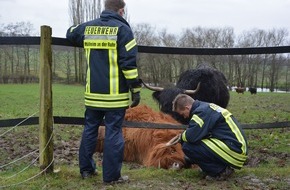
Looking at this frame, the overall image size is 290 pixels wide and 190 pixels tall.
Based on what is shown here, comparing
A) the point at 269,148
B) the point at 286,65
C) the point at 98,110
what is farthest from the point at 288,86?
the point at 98,110

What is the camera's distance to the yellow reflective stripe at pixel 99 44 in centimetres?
396

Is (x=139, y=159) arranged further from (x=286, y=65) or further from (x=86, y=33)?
(x=286, y=65)

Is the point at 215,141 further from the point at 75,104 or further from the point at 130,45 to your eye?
the point at 75,104

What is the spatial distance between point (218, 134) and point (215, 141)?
0.09 m

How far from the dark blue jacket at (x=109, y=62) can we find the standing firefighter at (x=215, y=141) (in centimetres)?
86

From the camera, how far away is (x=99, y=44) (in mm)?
4004

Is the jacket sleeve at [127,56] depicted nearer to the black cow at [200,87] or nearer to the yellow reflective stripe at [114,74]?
the yellow reflective stripe at [114,74]

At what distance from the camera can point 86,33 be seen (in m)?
4.09

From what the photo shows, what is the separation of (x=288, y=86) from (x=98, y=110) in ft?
150

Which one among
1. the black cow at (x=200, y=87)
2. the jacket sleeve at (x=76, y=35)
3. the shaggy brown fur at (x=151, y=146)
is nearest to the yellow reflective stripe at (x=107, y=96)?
the jacket sleeve at (x=76, y=35)

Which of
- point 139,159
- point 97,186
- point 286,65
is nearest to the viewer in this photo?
point 97,186

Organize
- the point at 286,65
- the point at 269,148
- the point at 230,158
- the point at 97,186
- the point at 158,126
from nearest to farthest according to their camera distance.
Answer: the point at 97,186 → the point at 230,158 → the point at 158,126 → the point at 269,148 → the point at 286,65

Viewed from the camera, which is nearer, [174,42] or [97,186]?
[97,186]

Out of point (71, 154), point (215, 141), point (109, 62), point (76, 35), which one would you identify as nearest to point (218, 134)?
point (215, 141)
